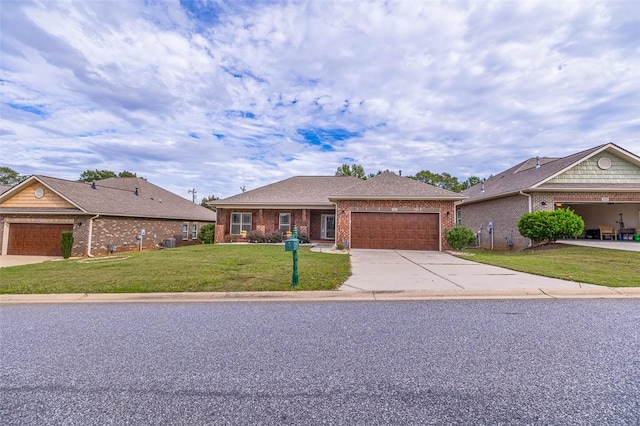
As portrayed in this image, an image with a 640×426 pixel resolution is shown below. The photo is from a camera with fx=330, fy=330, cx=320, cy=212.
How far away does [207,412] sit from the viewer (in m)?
2.63

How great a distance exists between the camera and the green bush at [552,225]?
15844 millimetres

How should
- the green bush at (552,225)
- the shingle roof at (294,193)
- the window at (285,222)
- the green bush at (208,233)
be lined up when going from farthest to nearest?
the green bush at (208,233) → the window at (285,222) → the shingle roof at (294,193) → the green bush at (552,225)

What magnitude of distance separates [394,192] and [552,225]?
761 centimetres

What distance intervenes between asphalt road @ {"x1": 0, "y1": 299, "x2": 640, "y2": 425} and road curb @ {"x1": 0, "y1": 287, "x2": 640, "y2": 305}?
946mm

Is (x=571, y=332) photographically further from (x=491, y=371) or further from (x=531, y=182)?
(x=531, y=182)

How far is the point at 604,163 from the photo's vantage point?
1794 cm

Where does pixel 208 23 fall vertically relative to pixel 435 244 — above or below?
above

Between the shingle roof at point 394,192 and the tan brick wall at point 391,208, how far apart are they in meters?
0.34

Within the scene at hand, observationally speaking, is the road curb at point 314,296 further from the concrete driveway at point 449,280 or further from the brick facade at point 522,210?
the brick facade at point 522,210

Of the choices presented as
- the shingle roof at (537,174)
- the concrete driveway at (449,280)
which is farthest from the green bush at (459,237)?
the concrete driveway at (449,280)

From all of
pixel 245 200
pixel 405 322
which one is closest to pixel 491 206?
pixel 245 200

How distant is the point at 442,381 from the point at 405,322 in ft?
6.07

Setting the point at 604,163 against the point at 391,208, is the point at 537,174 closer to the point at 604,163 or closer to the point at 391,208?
the point at 604,163

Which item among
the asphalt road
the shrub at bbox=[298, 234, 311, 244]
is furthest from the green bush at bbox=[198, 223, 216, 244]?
the asphalt road
